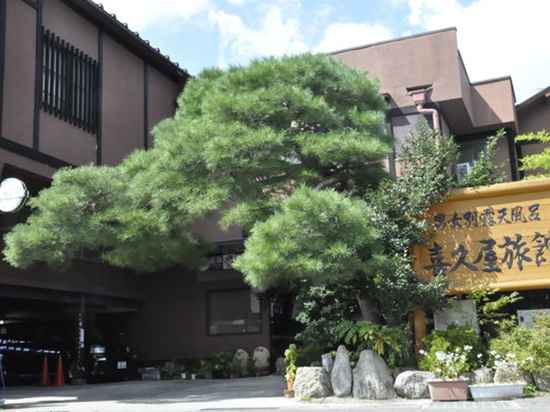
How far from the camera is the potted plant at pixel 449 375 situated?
1038 cm

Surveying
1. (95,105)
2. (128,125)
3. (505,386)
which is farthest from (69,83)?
(505,386)

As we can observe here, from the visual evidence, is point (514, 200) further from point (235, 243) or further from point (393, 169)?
point (235, 243)

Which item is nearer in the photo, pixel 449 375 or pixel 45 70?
pixel 449 375

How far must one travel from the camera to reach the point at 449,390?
1038cm

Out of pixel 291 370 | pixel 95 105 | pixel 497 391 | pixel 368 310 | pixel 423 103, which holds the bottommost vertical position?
pixel 497 391

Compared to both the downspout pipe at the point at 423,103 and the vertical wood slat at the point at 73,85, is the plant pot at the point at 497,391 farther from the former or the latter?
the vertical wood slat at the point at 73,85

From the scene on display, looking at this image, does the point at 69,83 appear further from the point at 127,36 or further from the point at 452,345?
the point at 452,345

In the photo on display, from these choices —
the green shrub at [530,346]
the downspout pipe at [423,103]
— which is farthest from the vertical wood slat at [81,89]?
the green shrub at [530,346]

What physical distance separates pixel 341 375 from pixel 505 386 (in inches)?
100

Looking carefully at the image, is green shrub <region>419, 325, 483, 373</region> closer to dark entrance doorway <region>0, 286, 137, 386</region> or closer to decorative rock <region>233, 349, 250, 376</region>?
decorative rock <region>233, 349, 250, 376</region>

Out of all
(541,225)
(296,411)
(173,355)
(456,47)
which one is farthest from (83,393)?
(456,47)

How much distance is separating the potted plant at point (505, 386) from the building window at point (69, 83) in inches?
458

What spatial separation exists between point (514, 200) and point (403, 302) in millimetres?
2750

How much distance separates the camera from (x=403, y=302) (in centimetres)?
1161
